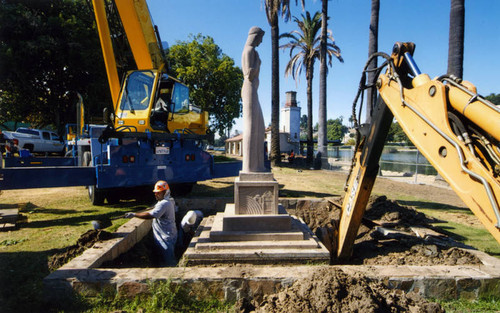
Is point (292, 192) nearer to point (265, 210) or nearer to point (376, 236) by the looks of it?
point (376, 236)

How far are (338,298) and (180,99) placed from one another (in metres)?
6.75

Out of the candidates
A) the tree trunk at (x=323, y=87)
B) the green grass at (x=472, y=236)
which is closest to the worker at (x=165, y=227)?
the green grass at (x=472, y=236)

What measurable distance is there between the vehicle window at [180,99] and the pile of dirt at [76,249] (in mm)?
4412

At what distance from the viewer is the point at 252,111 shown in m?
4.61

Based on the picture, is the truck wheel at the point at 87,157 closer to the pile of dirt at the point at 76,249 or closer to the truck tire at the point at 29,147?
the pile of dirt at the point at 76,249

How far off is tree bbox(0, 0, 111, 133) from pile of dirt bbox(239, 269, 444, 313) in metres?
17.7

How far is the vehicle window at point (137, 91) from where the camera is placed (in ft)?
24.0

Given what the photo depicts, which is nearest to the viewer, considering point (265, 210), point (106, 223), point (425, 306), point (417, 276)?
point (425, 306)

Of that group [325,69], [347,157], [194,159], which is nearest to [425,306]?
[194,159]

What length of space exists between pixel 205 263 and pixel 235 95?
86.7 feet

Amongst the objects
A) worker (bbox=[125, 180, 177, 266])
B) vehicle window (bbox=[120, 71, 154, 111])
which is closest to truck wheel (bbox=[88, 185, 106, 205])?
vehicle window (bbox=[120, 71, 154, 111])

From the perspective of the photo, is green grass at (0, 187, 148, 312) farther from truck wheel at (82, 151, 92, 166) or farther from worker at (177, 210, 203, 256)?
worker at (177, 210, 203, 256)

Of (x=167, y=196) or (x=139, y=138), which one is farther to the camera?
(x=139, y=138)

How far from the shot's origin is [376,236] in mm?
4914
